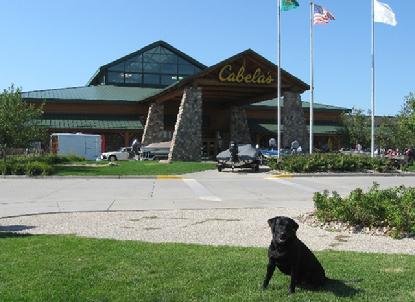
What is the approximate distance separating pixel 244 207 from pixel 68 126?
3570cm

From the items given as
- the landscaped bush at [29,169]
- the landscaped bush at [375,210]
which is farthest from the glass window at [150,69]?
the landscaped bush at [375,210]

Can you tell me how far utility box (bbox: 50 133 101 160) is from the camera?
43125 mm

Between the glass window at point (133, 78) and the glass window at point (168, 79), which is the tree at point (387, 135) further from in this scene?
the glass window at point (133, 78)

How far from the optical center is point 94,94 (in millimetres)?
52750

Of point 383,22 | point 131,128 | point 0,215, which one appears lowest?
point 0,215

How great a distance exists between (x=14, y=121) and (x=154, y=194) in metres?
14.3

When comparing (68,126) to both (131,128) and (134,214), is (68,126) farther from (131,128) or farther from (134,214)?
(134,214)

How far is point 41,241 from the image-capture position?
872cm

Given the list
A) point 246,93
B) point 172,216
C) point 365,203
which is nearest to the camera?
point 365,203

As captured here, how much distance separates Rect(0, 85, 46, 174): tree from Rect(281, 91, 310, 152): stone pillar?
18.1 meters

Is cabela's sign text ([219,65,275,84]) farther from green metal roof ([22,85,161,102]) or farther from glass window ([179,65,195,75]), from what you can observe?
glass window ([179,65,195,75])

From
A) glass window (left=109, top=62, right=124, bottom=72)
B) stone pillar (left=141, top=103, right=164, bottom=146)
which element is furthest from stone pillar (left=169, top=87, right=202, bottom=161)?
glass window (left=109, top=62, right=124, bottom=72)

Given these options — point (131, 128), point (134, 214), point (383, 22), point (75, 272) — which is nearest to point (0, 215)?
point (134, 214)

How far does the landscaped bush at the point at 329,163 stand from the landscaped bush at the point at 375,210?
17.5 metres
